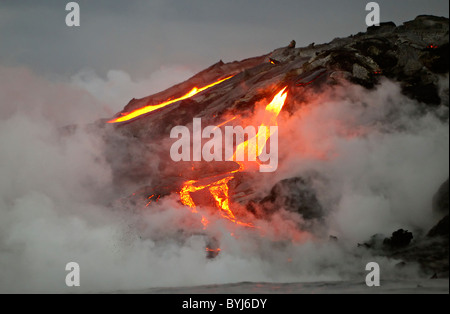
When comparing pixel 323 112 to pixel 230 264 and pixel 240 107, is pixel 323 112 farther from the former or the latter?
pixel 230 264

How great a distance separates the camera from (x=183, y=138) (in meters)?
42.7

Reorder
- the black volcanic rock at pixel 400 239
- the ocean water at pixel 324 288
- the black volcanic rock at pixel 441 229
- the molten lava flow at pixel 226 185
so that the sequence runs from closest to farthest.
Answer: the ocean water at pixel 324 288 → the black volcanic rock at pixel 441 229 → the black volcanic rock at pixel 400 239 → the molten lava flow at pixel 226 185

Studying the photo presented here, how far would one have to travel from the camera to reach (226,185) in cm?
3647

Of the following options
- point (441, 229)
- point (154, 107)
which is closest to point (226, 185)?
point (441, 229)

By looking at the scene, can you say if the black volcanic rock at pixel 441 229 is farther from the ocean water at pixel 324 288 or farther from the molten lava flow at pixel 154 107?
the molten lava flow at pixel 154 107

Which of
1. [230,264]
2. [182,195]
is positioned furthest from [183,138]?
[230,264]

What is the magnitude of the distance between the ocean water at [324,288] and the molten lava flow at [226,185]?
7.38 meters

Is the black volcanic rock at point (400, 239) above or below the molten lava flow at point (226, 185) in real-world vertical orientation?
below

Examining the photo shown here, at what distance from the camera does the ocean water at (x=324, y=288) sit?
20438 millimetres

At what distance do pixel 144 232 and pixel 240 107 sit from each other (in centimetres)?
1200

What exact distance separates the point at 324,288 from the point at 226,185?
48.4 ft

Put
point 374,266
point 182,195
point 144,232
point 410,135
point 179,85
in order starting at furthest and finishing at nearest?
1. point 179,85
2. point 182,195
3. point 144,232
4. point 410,135
5. point 374,266

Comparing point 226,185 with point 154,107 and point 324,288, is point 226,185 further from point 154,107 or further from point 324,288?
point 154,107

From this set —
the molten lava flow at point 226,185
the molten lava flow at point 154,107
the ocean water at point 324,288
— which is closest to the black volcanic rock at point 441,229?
the ocean water at point 324,288
